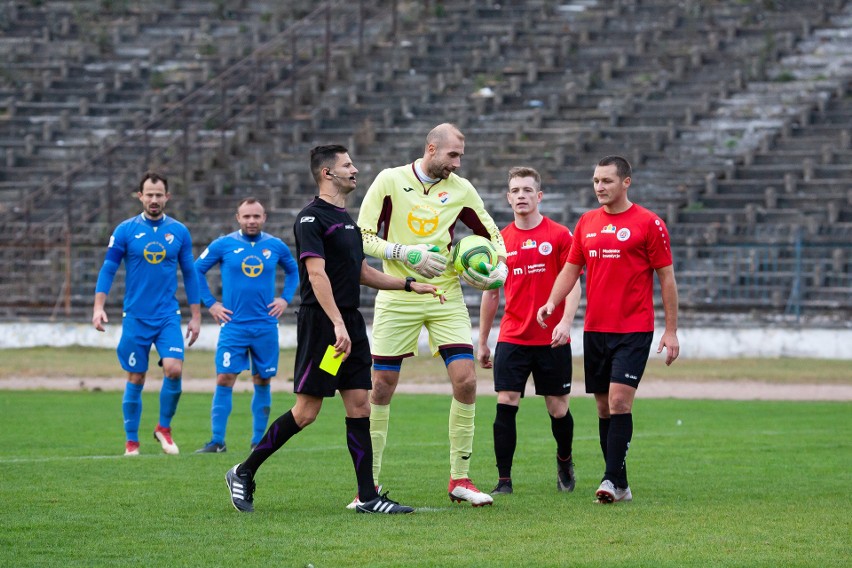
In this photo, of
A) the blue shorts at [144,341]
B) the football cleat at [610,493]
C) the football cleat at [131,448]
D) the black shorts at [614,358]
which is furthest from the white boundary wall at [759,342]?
the football cleat at [610,493]

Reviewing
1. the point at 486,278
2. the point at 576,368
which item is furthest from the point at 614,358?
the point at 576,368

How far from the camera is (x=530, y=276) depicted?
34.6ft

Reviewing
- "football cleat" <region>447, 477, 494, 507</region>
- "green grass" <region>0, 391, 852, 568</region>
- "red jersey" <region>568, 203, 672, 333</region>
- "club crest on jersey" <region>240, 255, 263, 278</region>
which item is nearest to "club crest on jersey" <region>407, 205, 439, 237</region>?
"red jersey" <region>568, 203, 672, 333</region>

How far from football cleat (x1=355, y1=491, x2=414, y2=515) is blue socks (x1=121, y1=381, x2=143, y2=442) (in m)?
4.38

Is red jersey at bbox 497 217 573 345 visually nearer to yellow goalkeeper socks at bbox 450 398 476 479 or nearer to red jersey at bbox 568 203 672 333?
red jersey at bbox 568 203 672 333

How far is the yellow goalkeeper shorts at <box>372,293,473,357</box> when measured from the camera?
9.63 metres

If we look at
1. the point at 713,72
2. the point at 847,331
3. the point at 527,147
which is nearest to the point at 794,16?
the point at 713,72

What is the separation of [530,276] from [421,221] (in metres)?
1.23

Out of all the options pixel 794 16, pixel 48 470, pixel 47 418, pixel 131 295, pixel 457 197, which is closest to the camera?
pixel 457 197

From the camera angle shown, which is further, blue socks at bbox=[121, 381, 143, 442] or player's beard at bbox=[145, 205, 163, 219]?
player's beard at bbox=[145, 205, 163, 219]

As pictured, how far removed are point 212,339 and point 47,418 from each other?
37.6ft

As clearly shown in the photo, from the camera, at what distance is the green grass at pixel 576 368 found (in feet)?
76.5

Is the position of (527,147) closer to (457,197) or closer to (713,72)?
A: (713,72)

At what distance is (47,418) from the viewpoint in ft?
54.2
